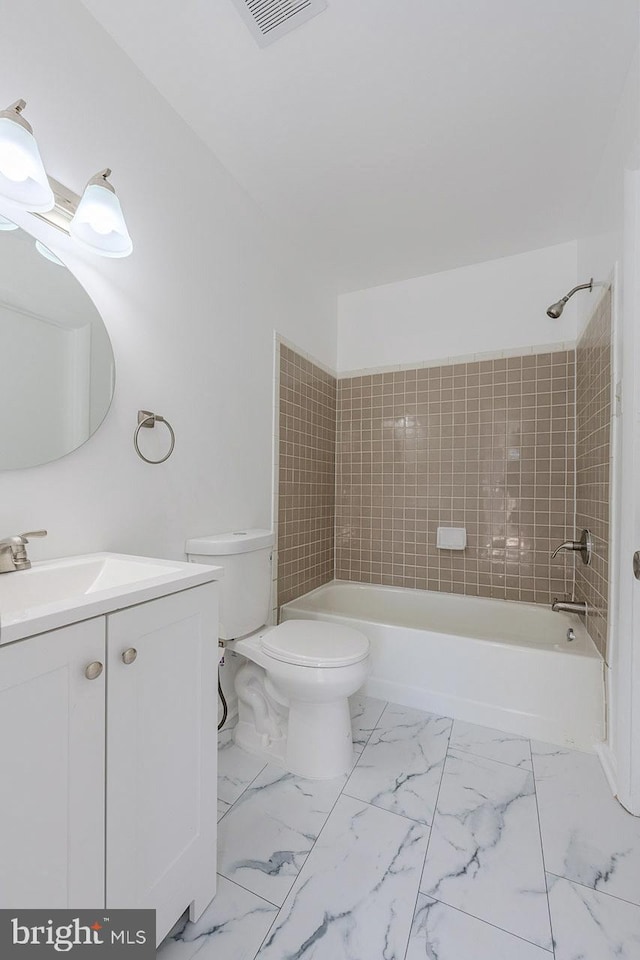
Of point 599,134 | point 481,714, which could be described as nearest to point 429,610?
point 481,714

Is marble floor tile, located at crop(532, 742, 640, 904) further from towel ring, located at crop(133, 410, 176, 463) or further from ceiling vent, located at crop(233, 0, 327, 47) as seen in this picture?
ceiling vent, located at crop(233, 0, 327, 47)

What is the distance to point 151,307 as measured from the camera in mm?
1458

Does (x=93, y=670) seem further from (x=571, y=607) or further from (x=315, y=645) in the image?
(x=571, y=607)

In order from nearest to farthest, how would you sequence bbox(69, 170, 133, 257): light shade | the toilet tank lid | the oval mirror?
1. the oval mirror
2. bbox(69, 170, 133, 257): light shade
3. the toilet tank lid

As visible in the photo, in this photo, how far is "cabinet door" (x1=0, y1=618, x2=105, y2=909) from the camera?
0.61 metres

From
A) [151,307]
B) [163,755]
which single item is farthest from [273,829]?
[151,307]

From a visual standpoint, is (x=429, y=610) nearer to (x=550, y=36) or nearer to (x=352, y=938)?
(x=352, y=938)

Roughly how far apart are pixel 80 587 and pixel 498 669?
5.48ft

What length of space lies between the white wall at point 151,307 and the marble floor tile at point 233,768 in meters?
0.82

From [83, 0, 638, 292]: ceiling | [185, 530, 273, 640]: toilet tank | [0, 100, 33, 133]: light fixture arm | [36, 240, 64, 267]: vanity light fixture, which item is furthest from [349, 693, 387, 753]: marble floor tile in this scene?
[83, 0, 638, 292]: ceiling

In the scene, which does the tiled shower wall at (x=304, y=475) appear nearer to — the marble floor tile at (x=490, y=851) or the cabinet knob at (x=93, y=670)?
the marble floor tile at (x=490, y=851)

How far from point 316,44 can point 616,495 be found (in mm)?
1783

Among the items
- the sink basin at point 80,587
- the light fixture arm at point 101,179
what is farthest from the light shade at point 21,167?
the sink basin at point 80,587

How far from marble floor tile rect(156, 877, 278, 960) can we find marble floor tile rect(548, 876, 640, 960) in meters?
0.67
